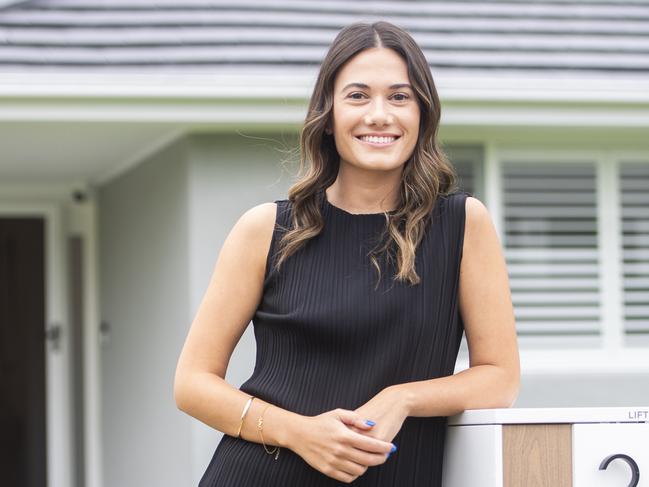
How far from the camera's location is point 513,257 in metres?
5.39

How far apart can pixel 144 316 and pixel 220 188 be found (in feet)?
4.47

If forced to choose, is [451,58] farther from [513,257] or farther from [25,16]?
[25,16]

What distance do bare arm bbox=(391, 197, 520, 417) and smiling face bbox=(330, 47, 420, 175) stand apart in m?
0.19

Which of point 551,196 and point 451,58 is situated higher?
point 451,58

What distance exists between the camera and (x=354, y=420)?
1.94 metres

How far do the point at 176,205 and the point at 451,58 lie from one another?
1459 millimetres

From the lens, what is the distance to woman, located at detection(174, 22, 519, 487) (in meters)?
2.06

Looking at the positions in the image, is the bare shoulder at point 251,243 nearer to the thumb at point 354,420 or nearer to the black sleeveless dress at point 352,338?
the black sleeveless dress at point 352,338

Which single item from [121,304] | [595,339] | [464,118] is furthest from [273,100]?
[121,304]

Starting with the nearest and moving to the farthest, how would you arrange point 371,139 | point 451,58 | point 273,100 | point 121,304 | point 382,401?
1. point 382,401
2. point 371,139
3. point 273,100
4. point 451,58
5. point 121,304

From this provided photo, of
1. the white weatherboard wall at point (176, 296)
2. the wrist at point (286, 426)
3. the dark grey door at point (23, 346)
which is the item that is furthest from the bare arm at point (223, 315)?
the dark grey door at point (23, 346)

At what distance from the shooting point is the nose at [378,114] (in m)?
2.09

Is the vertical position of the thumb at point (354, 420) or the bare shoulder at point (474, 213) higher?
the bare shoulder at point (474, 213)

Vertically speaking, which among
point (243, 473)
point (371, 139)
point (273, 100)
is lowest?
point (243, 473)
